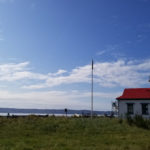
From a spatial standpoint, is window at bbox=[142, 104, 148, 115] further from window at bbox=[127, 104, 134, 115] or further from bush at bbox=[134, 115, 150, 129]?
bush at bbox=[134, 115, 150, 129]

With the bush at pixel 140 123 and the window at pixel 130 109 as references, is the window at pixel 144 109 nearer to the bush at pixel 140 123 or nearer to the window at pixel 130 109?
the window at pixel 130 109

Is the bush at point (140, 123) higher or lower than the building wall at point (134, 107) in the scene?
lower

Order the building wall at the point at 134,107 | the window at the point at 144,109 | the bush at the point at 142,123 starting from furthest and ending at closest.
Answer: the building wall at the point at 134,107 → the window at the point at 144,109 → the bush at the point at 142,123

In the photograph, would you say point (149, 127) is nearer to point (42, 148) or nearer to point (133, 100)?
point (133, 100)

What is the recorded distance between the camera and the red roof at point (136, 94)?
106ft

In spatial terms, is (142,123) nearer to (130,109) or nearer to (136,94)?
(130,109)

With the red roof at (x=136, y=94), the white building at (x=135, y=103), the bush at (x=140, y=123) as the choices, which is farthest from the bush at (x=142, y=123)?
the red roof at (x=136, y=94)

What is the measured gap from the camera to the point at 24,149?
37.7ft

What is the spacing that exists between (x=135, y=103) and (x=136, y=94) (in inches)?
68.3

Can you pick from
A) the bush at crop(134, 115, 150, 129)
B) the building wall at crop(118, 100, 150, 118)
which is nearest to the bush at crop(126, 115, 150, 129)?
the bush at crop(134, 115, 150, 129)

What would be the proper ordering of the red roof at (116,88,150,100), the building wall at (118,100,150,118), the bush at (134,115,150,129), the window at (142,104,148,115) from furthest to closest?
the red roof at (116,88,150,100) → the building wall at (118,100,150,118) → the window at (142,104,148,115) → the bush at (134,115,150,129)

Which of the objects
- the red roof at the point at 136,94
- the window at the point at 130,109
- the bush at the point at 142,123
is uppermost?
the red roof at the point at 136,94

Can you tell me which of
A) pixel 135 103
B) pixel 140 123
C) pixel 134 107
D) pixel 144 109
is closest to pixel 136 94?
pixel 135 103

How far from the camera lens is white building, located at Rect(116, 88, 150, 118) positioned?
31594 millimetres
